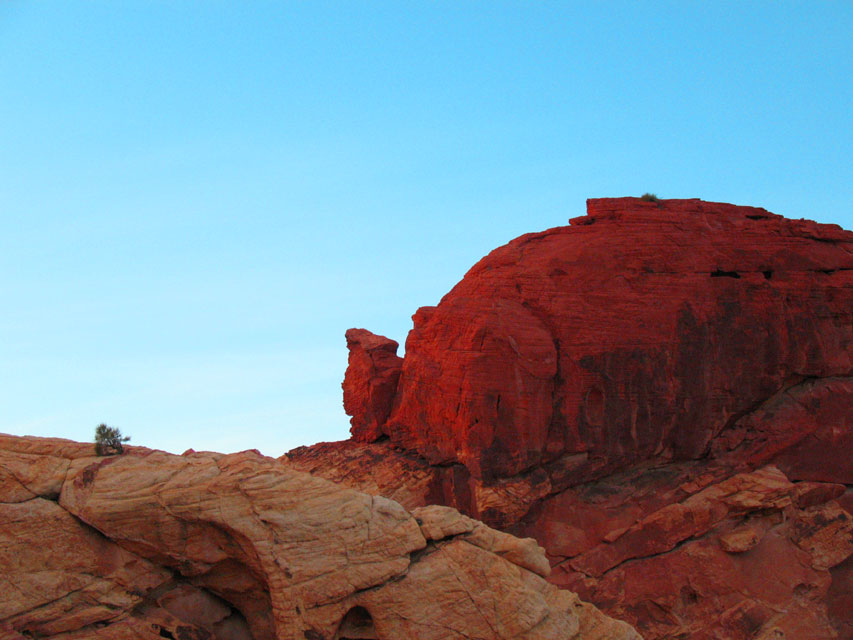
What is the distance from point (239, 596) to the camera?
18.1 metres

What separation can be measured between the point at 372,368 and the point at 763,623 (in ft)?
50.1

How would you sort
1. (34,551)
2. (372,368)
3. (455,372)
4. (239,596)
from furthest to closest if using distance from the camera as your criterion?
(372,368)
(455,372)
(239,596)
(34,551)

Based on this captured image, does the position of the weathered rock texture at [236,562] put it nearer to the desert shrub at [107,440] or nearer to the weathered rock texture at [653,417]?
the desert shrub at [107,440]

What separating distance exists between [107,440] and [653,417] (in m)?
17.3

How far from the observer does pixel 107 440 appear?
19.7 metres

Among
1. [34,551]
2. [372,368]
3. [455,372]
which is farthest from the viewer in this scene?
[372,368]

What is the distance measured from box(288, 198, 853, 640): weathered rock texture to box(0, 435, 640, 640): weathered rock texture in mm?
9194

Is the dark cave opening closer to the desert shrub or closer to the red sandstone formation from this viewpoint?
the desert shrub

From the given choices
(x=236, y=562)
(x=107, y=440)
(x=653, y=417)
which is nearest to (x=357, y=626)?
(x=236, y=562)

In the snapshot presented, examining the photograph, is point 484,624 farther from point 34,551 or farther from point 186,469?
point 34,551

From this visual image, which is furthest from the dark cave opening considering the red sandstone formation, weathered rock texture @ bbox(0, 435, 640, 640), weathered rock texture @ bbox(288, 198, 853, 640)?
the red sandstone formation

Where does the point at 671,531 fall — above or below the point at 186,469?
below

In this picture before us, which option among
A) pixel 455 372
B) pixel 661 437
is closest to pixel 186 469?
pixel 455 372

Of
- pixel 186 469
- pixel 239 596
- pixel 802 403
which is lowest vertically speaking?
pixel 239 596
